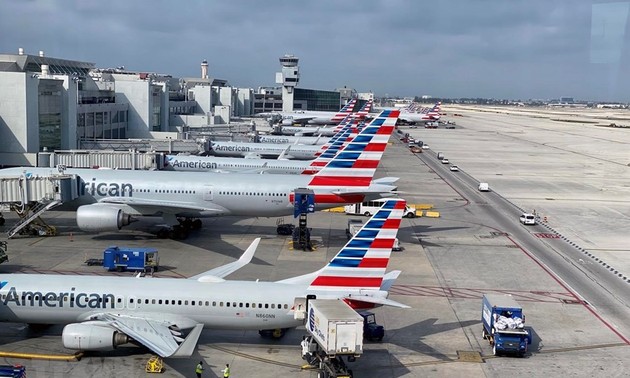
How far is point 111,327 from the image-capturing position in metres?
21.6

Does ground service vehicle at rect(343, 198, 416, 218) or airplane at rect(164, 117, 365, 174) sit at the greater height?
airplane at rect(164, 117, 365, 174)

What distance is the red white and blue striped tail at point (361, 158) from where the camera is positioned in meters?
37.8

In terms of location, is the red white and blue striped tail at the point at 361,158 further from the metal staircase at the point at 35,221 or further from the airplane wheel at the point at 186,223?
the metal staircase at the point at 35,221

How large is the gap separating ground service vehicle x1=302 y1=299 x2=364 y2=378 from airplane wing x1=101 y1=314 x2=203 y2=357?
3.89 m

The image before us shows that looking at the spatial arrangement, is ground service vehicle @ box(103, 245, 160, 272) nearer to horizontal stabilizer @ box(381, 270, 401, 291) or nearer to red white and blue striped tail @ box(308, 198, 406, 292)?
red white and blue striped tail @ box(308, 198, 406, 292)

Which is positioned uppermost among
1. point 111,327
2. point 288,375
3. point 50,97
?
point 50,97

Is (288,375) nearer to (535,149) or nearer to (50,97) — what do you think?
(50,97)

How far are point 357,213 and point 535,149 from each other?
81963mm

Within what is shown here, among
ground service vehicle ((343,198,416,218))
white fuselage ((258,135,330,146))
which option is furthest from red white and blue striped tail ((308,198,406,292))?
white fuselage ((258,135,330,146))

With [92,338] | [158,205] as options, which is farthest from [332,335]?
[158,205]

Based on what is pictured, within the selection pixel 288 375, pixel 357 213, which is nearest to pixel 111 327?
pixel 288 375

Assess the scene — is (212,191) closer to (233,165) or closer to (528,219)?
(233,165)

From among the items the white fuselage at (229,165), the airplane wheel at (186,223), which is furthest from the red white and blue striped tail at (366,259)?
the white fuselage at (229,165)

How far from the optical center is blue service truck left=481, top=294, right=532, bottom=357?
24.1m
